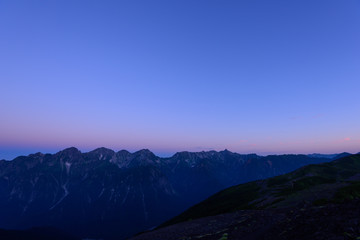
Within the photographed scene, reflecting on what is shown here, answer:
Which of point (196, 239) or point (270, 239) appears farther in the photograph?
point (196, 239)

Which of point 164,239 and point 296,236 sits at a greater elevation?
point 296,236

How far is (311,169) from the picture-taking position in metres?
166

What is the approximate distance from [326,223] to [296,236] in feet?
12.5

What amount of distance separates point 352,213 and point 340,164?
231 meters

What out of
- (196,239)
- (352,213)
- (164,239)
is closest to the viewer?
(352,213)

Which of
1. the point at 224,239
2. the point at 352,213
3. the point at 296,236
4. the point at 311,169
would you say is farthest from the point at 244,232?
the point at 311,169

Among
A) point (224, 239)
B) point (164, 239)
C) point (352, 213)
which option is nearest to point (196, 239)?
point (224, 239)

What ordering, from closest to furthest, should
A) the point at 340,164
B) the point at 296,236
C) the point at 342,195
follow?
1. the point at 296,236
2. the point at 342,195
3. the point at 340,164

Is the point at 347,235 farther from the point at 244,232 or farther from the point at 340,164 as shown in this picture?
the point at 340,164

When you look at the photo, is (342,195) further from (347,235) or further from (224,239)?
(347,235)

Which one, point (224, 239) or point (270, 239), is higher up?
point (270, 239)

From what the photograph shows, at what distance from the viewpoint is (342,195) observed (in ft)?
190

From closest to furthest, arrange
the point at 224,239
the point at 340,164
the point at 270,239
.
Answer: the point at 270,239
the point at 224,239
the point at 340,164

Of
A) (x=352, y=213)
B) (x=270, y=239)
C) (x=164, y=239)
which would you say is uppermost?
(x=352, y=213)
